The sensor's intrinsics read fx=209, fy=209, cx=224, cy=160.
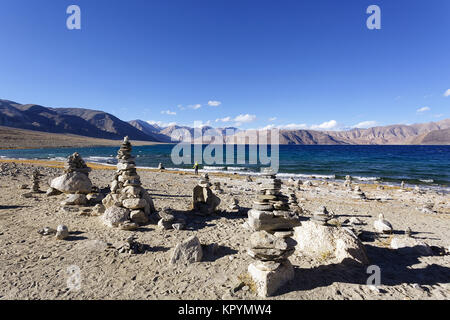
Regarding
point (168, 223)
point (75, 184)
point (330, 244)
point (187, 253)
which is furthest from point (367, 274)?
point (75, 184)

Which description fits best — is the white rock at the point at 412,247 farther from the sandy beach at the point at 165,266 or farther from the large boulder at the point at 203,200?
the large boulder at the point at 203,200

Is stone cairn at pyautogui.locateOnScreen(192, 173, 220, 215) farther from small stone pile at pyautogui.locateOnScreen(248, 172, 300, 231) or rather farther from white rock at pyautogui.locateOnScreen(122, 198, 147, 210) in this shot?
small stone pile at pyautogui.locateOnScreen(248, 172, 300, 231)

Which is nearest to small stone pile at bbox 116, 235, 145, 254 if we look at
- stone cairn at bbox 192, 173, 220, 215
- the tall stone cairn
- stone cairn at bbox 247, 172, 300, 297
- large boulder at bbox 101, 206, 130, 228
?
large boulder at bbox 101, 206, 130, 228

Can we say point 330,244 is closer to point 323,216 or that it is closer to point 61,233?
point 323,216

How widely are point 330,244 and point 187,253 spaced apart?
5.33 m

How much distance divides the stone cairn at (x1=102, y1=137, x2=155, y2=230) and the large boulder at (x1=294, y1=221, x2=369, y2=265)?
294 inches

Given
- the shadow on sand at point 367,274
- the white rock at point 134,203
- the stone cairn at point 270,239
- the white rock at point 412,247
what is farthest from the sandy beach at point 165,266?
the white rock at point 134,203

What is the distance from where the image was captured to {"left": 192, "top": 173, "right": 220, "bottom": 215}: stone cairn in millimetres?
12414

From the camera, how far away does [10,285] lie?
5.82m

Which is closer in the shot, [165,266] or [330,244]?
[165,266]

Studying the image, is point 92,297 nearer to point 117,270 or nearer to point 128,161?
point 117,270

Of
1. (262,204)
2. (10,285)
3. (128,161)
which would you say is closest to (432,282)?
(262,204)

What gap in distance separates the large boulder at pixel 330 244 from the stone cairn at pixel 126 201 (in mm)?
7471

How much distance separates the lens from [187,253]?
726cm
